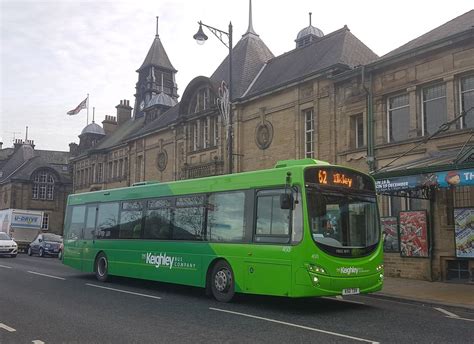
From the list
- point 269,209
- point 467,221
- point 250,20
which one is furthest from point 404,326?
point 250,20

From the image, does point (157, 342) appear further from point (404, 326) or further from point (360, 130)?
point (360, 130)

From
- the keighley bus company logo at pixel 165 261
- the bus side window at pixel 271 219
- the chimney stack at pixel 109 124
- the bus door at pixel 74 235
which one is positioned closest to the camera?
the bus side window at pixel 271 219

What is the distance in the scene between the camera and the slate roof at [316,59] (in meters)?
23.2

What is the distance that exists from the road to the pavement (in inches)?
21.9

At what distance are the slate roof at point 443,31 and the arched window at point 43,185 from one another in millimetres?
54629

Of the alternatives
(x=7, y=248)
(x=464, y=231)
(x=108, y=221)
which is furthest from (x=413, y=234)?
(x=7, y=248)

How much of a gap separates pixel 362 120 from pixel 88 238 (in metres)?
11.7

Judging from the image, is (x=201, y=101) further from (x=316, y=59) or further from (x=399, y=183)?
(x=399, y=183)

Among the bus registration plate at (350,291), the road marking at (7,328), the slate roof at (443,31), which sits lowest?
the road marking at (7,328)

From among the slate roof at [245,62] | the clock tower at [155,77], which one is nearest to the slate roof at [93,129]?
the clock tower at [155,77]

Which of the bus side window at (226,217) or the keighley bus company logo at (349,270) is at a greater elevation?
the bus side window at (226,217)

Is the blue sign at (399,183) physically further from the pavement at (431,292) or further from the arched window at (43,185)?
the arched window at (43,185)

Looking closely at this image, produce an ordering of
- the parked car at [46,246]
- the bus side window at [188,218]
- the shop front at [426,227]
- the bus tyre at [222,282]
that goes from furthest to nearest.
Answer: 1. the parked car at [46,246]
2. the shop front at [426,227]
3. the bus side window at [188,218]
4. the bus tyre at [222,282]

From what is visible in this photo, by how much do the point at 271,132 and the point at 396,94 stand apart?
731 centimetres
